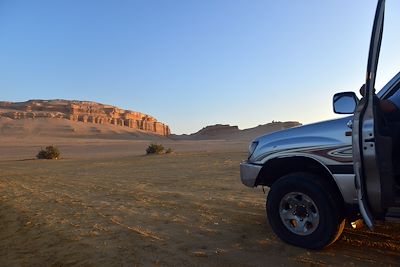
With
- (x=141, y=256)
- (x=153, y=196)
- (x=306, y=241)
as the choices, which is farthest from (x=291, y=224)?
(x=153, y=196)

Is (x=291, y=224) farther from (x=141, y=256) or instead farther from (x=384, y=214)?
(x=141, y=256)

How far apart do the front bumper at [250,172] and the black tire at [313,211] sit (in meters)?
0.37

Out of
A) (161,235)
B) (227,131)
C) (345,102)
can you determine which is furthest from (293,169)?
(227,131)

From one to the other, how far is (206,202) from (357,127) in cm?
436

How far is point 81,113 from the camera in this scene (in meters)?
117

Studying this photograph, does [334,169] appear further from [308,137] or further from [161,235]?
[161,235]

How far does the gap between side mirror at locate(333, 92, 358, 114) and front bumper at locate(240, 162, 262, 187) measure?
1.23 m

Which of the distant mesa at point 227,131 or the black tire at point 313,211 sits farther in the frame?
the distant mesa at point 227,131

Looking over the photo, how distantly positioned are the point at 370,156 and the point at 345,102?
848 mm

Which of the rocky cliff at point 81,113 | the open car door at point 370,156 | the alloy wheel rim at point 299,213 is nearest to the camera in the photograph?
the open car door at point 370,156

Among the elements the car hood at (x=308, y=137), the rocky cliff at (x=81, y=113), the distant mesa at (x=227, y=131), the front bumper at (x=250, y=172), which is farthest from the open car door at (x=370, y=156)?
the rocky cliff at (x=81, y=113)

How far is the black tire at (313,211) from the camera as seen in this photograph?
4.27m

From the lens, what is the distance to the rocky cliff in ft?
339

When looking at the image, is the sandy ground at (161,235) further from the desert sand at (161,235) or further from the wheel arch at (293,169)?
the wheel arch at (293,169)
